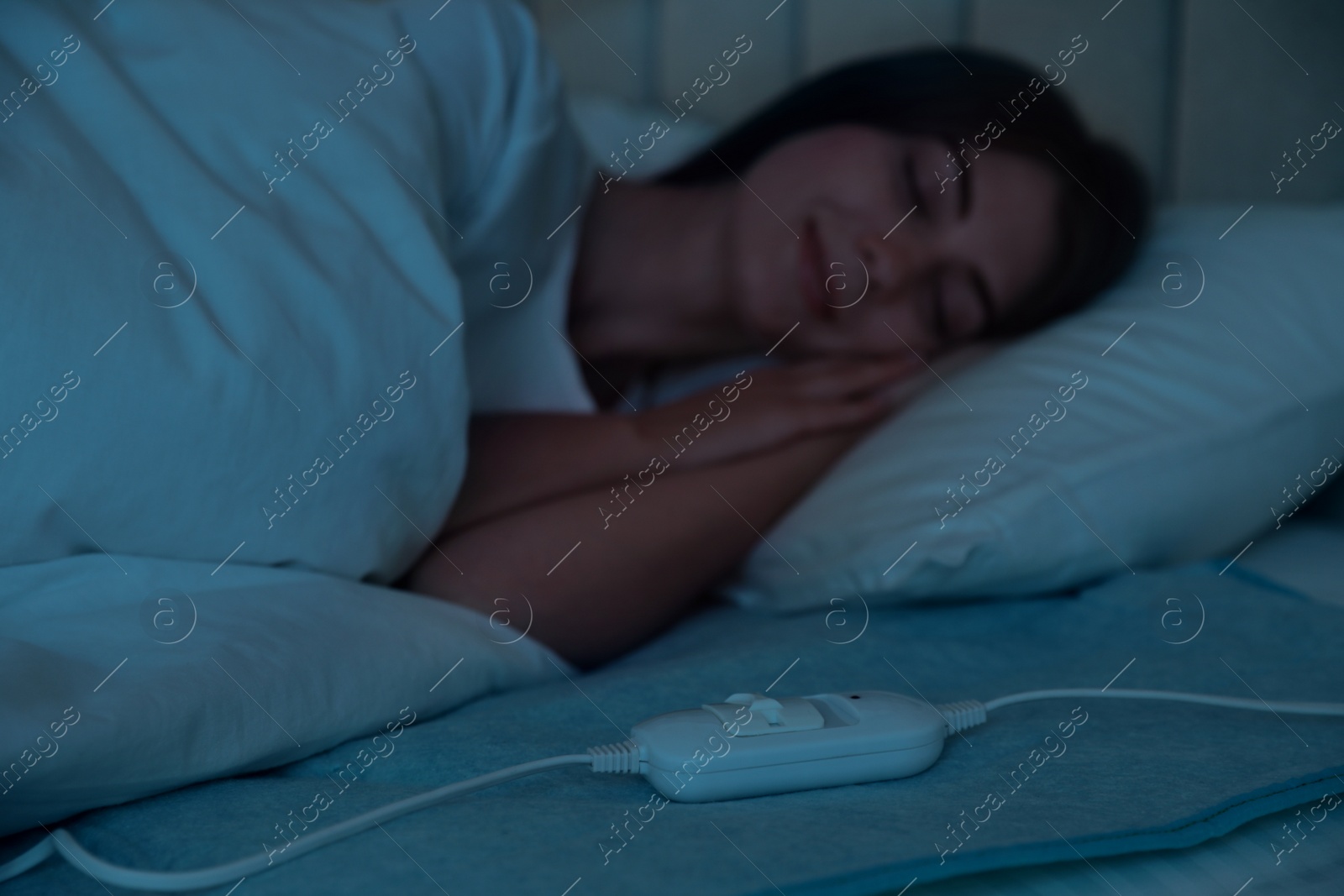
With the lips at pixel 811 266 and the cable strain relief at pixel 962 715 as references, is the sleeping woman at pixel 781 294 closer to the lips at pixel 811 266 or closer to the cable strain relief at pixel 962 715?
the lips at pixel 811 266

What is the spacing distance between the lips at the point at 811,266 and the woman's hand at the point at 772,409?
0.26 feet

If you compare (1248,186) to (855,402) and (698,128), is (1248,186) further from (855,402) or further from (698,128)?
(698,128)

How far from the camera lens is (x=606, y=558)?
82cm

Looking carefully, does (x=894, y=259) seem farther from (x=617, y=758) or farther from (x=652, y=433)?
(x=617, y=758)

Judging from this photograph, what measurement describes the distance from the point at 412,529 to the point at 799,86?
0.87m

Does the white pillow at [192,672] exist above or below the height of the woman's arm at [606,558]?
above

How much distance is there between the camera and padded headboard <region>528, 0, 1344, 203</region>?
1170 millimetres

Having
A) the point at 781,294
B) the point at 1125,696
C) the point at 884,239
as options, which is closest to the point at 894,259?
the point at 884,239

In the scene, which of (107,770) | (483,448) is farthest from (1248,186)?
(107,770)

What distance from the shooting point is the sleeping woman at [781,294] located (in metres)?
0.87

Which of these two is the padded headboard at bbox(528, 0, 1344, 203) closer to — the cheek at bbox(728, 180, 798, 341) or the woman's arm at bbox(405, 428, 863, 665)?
the cheek at bbox(728, 180, 798, 341)

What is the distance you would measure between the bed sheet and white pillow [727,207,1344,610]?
0.07 metres

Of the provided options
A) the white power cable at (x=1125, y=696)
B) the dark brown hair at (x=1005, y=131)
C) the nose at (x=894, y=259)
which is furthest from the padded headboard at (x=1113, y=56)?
the white power cable at (x=1125, y=696)

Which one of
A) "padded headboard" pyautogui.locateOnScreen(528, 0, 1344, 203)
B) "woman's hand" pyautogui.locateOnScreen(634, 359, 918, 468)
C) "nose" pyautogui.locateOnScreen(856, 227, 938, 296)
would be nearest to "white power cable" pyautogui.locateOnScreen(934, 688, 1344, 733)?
"woman's hand" pyautogui.locateOnScreen(634, 359, 918, 468)
